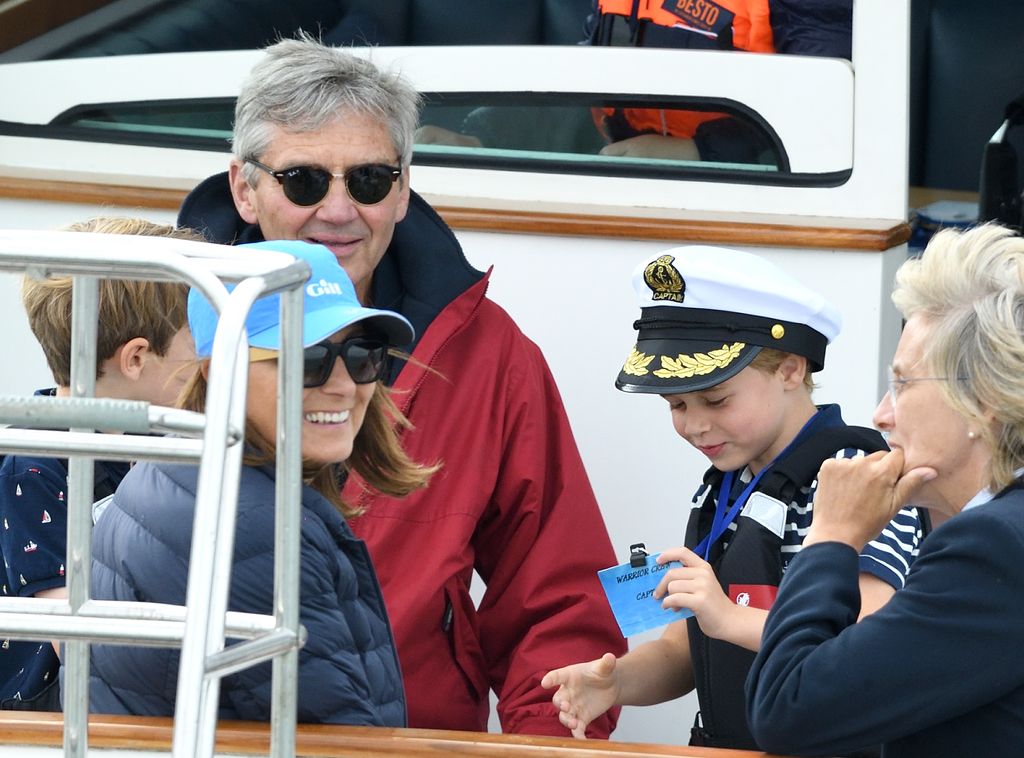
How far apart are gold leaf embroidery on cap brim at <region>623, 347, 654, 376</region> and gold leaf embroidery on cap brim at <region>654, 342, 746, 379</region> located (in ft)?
0.11

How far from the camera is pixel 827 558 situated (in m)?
1.56

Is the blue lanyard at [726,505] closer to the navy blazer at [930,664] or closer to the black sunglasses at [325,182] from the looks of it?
the navy blazer at [930,664]

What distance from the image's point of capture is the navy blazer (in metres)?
1.39

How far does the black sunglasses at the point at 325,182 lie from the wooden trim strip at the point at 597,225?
1.70 ft

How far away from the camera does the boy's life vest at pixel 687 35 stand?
2.99 m

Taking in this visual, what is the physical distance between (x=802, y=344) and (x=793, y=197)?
83 centimetres

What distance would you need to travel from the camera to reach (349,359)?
5.46 ft

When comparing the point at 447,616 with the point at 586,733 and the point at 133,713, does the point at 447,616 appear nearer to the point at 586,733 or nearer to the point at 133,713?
the point at 586,733

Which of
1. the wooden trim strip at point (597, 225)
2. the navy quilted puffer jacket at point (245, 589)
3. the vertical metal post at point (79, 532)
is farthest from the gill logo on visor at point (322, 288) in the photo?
the wooden trim strip at point (597, 225)

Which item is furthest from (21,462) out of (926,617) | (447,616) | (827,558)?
(926,617)

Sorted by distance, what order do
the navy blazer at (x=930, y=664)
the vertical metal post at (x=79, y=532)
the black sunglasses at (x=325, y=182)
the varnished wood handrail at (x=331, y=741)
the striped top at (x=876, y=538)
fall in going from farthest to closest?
1. the black sunglasses at (x=325, y=182)
2. the striped top at (x=876, y=538)
3. the varnished wood handrail at (x=331, y=741)
4. the navy blazer at (x=930, y=664)
5. the vertical metal post at (x=79, y=532)

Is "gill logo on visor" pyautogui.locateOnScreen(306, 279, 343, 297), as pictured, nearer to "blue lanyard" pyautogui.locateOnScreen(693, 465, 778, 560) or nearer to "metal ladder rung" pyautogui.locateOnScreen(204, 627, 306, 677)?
"metal ladder rung" pyautogui.locateOnScreen(204, 627, 306, 677)

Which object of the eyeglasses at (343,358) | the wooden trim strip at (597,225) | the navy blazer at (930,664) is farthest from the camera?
the wooden trim strip at (597,225)

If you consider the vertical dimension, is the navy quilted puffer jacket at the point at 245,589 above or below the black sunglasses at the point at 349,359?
below
